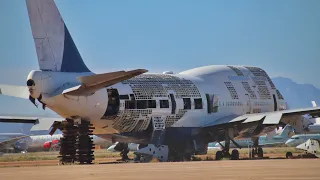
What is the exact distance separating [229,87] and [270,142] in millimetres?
50387

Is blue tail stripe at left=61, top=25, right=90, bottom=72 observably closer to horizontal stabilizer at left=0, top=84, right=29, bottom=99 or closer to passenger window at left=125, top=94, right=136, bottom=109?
horizontal stabilizer at left=0, top=84, right=29, bottom=99

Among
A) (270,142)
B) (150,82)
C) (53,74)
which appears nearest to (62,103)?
(53,74)

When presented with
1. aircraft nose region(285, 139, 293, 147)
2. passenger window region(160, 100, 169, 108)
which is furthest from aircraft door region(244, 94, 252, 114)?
aircraft nose region(285, 139, 293, 147)

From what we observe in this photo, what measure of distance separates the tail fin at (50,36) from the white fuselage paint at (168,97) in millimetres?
788

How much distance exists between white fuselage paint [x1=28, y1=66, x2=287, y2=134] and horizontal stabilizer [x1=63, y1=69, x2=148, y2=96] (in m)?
0.69

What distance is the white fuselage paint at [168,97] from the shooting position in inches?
1647

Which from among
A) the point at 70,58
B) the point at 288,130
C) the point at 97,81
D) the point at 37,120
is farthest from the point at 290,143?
the point at 97,81

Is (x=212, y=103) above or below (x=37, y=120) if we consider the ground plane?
above

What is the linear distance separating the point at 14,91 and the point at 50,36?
3.85m

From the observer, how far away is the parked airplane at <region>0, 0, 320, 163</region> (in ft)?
137

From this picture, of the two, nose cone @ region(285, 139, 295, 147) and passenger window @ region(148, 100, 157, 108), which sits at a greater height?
passenger window @ region(148, 100, 157, 108)

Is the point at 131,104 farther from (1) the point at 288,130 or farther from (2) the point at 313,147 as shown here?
(1) the point at 288,130

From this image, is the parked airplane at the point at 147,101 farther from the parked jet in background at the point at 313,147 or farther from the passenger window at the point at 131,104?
the parked jet in background at the point at 313,147

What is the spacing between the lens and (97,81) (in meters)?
39.3
